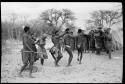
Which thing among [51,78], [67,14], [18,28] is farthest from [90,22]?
[18,28]

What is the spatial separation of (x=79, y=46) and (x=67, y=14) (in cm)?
1242

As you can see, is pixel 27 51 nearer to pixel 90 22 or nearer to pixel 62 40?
pixel 62 40

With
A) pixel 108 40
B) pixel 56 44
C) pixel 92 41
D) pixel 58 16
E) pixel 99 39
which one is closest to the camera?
pixel 56 44

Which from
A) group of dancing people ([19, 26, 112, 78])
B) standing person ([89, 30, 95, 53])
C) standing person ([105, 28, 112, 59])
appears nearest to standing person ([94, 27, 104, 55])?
group of dancing people ([19, 26, 112, 78])

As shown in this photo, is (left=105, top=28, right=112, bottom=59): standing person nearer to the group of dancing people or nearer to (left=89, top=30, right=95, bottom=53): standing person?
the group of dancing people

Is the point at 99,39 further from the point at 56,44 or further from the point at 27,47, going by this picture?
the point at 27,47

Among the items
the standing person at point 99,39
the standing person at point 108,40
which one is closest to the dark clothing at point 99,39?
the standing person at point 99,39

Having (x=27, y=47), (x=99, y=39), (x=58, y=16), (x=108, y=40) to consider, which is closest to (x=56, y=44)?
(x=27, y=47)

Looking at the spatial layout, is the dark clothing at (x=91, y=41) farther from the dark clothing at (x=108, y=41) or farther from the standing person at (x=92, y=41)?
the dark clothing at (x=108, y=41)

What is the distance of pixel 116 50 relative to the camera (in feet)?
49.1

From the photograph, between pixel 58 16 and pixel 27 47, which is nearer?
pixel 27 47

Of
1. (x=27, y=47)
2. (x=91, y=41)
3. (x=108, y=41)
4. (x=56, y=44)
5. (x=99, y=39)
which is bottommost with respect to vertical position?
(x=91, y=41)

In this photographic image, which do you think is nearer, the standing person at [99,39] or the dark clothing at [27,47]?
the dark clothing at [27,47]

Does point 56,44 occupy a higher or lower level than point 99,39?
higher
